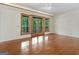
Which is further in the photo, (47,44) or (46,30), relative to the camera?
(47,44)

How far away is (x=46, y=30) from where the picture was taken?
135 inches

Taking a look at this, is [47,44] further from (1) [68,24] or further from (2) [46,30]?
(1) [68,24]

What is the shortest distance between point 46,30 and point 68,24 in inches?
27.2

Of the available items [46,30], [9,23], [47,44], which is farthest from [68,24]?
[9,23]

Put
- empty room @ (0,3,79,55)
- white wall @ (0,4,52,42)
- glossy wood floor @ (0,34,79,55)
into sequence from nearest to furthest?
empty room @ (0,3,79,55)
glossy wood floor @ (0,34,79,55)
white wall @ (0,4,52,42)

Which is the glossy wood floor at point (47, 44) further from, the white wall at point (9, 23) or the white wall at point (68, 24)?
the white wall at point (9, 23)

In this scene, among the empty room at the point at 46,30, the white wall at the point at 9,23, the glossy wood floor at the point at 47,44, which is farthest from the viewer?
the white wall at the point at 9,23

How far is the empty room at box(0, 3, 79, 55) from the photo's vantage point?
3.05 m

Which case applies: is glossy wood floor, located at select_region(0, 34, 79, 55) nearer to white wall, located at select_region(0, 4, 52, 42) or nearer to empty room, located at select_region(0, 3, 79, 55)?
empty room, located at select_region(0, 3, 79, 55)

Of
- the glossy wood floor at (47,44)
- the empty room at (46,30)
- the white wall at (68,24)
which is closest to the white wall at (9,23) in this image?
the empty room at (46,30)

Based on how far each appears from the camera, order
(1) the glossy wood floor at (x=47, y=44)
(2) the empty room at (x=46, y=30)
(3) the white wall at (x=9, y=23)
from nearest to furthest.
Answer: (2) the empty room at (x=46, y=30), (1) the glossy wood floor at (x=47, y=44), (3) the white wall at (x=9, y=23)

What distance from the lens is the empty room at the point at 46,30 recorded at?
3051 mm

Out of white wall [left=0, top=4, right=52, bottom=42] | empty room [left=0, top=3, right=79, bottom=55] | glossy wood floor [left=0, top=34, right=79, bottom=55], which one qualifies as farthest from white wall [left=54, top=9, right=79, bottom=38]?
white wall [left=0, top=4, right=52, bottom=42]

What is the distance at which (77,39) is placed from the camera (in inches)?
131
